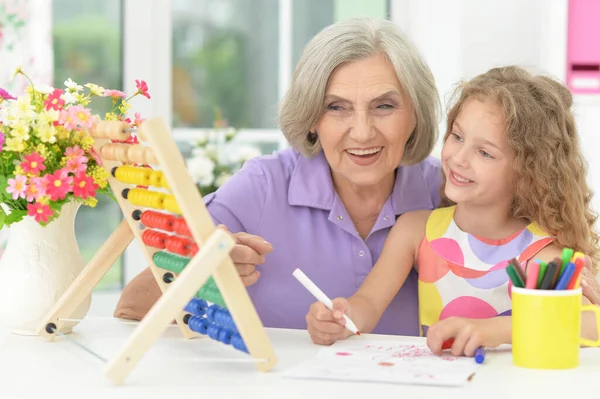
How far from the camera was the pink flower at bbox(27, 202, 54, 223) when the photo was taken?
58.5 inches

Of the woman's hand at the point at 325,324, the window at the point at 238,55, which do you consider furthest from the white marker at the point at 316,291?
the window at the point at 238,55

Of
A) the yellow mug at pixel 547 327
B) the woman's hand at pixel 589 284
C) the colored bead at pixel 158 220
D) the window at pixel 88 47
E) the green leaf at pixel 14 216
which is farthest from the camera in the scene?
the window at pixel 88 47

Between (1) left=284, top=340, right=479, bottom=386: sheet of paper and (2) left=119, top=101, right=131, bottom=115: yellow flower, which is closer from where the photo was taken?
(1) left=284, top=340, right=479, bottom=386: sheet of paper

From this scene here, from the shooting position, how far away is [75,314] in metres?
1.64

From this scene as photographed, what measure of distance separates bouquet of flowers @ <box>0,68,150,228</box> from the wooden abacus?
0.04 metres

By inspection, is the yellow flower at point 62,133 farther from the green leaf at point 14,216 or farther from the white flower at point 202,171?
the white flower at point 202,171

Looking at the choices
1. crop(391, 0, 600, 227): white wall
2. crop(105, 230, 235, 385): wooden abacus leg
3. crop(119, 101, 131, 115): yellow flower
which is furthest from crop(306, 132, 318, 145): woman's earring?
crop(391, 0, 600, 227): white wall

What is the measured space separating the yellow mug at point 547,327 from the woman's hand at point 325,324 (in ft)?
1.04

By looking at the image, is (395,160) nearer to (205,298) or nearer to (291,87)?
(291,87)

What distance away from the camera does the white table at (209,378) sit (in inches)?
50.1

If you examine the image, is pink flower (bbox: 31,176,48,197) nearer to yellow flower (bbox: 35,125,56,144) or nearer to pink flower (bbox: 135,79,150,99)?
yellow flower (bbox: 35,125,56,144)

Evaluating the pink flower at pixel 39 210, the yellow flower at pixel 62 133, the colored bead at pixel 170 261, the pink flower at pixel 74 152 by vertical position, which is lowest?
the colored bead at pixel 170 261

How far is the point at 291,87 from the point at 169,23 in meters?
1.85

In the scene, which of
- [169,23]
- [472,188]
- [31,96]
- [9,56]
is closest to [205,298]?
[31,96]
